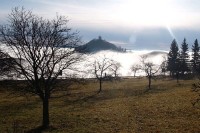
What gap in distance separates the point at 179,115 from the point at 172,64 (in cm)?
10108

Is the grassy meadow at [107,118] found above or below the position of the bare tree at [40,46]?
below

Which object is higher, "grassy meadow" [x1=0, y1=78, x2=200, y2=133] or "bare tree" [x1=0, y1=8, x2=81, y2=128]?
"bare tree" [x1=0, y1=8, x2=81, y2=128]

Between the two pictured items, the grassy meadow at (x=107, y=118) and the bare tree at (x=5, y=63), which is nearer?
the bare tree at (x=5, y=63)

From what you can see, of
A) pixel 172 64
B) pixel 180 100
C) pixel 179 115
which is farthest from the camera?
pixel 172 64

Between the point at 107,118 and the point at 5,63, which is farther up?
the point at 5,63

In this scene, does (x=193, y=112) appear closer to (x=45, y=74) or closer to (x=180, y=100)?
(x=180, y=100)

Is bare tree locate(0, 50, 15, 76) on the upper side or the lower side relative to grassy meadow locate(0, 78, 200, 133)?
upper

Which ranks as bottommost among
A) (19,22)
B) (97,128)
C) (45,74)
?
(97,128)

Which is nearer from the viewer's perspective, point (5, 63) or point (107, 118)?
point (5, 63)

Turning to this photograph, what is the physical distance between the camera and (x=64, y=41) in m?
31.8

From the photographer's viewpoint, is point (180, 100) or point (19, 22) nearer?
point (19, 22)

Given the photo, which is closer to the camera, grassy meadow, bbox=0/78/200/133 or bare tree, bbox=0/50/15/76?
bare tree, bbox=0/50/15/76

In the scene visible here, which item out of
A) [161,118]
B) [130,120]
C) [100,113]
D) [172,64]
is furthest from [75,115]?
[172,64]

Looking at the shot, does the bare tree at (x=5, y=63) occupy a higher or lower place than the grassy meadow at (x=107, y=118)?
higher
